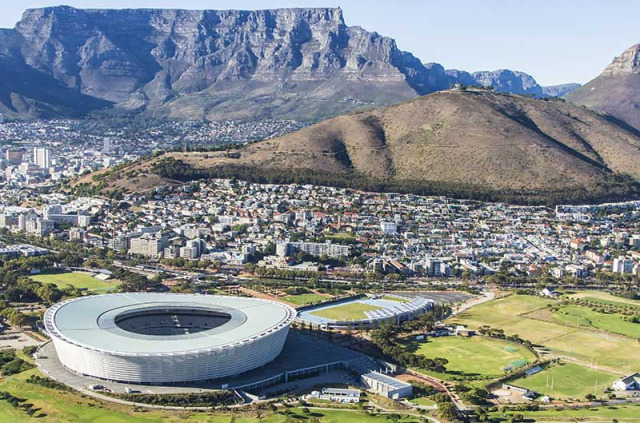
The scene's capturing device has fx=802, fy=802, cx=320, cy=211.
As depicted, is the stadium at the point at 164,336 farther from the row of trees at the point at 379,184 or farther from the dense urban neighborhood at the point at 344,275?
the row of trees at the point at 379,184

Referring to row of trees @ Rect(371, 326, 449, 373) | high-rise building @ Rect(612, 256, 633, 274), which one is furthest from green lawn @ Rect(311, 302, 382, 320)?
high-rise building @ Rect(612, 256, 633, 274)

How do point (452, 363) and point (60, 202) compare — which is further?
point (60, 202)

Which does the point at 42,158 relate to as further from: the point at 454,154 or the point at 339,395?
the point at 339,395

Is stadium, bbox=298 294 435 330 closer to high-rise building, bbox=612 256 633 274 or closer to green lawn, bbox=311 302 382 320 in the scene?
green lawn, bbox=311 302 382 320

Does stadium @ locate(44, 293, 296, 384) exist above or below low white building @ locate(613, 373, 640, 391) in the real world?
above

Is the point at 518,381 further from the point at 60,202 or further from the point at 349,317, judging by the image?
the point at 60,202

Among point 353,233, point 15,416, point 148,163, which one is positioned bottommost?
point 15,416

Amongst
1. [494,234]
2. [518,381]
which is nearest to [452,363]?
[518,381]
